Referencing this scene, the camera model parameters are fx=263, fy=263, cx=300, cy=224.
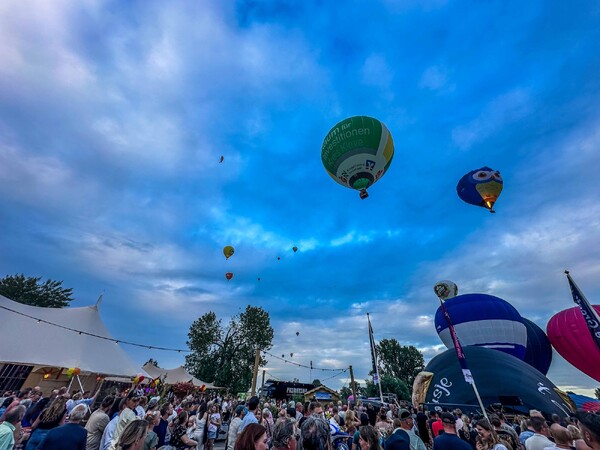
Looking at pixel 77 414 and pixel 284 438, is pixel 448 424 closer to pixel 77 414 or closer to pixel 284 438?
pixel 284 438

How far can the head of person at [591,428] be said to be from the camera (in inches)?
93.4

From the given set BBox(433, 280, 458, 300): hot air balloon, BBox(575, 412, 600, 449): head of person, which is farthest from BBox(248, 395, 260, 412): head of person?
BBox(433, 280, 458, 300): hot air balloon

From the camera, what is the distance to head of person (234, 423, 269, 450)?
2314 millimetres

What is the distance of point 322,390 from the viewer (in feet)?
112

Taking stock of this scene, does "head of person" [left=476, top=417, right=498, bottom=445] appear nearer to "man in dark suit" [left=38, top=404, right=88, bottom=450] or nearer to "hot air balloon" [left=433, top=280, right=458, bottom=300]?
"man in dark suit" [left=38, top=404, right=88, bottom=450]

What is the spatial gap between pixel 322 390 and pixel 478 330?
75.6ft

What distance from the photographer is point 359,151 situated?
11906mm

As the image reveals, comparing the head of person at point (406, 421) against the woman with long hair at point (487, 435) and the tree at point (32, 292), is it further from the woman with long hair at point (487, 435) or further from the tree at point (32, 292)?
the tree at point (32, 292)

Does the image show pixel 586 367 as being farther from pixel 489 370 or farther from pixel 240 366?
pixel 240 366

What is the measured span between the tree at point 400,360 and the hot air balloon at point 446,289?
38371 mm

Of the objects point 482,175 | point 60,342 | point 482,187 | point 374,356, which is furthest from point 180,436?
point 482,175

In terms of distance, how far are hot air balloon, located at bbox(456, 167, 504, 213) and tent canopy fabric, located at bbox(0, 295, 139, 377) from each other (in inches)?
971

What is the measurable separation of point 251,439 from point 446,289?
92.8 feet

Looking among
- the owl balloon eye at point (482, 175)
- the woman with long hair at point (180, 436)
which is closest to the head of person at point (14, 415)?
the woman with long hair at point (180, 436)
